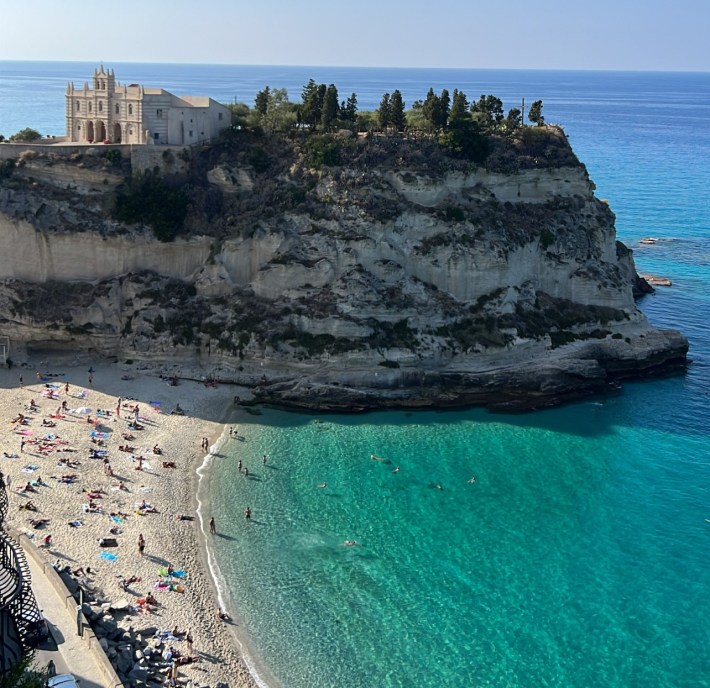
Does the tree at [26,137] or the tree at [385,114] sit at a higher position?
the tree at [385,114]

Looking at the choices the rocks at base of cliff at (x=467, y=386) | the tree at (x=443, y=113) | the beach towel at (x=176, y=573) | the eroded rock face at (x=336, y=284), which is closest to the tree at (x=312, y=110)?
the eroded rock face at (x=336, y=284)

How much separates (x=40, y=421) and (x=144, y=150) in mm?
18302

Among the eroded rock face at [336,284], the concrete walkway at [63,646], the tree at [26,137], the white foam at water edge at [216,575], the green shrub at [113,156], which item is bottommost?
the white foam at water edge at [216,575]

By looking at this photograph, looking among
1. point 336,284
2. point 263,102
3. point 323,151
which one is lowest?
point 336,284

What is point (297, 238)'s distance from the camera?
47625 mm

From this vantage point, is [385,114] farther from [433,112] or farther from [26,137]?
[26,137]

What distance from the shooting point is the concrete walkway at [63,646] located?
20.9m

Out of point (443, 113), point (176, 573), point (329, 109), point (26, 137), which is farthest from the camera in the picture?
point (443, 113)

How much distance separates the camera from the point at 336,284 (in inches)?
1849

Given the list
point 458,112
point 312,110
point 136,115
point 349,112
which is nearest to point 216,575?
point 136,115

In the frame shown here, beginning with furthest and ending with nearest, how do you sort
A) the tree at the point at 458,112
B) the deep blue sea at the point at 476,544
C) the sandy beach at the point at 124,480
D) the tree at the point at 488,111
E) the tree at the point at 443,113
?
the tree at the point at 488,111 < the tree at the point at 443,113 < the tree at the point at 458,112 < the sandy beach at the point at 124,480 < the deep blue sea at the point at 476,544

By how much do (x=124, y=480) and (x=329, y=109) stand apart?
2788cm

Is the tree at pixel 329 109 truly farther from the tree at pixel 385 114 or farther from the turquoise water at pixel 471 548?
the turquoise water at pixel 471 548

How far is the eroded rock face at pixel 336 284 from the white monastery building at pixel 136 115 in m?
3.09
